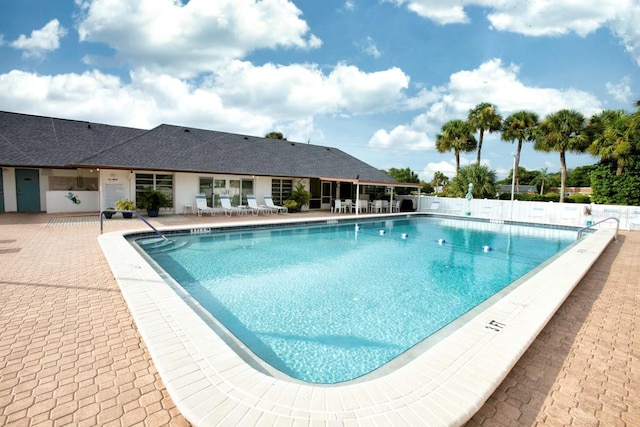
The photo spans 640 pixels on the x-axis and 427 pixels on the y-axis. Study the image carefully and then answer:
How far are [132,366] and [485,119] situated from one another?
29.4m

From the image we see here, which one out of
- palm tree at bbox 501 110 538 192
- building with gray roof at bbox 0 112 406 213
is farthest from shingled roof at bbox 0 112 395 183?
palm tree at bbox 501 110 538 192

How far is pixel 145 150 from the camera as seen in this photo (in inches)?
619

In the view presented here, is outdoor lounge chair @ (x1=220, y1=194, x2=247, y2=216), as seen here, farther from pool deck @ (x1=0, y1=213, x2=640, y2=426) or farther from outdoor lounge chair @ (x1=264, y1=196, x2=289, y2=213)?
pool deck @ (x1=0, y1=213, x2=640, y2=426)

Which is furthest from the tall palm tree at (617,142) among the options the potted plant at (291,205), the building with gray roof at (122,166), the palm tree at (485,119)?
the potted plant at (291,205)

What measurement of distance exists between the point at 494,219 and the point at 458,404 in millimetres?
18642

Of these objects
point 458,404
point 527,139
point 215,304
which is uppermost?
point 527,139

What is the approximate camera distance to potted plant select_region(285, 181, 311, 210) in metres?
19.0

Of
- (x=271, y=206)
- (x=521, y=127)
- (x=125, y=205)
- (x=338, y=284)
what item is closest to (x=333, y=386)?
(x=338, y=284)

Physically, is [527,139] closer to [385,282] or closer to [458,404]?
[385,282]

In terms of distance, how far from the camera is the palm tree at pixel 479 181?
2297 centimetres

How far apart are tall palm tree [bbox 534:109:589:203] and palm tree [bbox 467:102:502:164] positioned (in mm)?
3136

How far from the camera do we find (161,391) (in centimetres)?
267

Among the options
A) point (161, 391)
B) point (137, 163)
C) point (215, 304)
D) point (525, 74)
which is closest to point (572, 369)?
point (161, 391)

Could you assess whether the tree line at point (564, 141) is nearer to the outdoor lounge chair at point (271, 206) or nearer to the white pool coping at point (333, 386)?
the outdoor lounge chair at point (271, 206)
